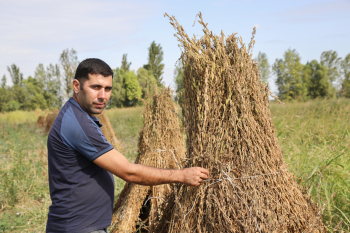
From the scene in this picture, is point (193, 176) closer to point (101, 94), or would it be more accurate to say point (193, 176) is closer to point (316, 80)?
point (101, 94)

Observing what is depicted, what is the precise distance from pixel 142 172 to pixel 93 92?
702 millimetres

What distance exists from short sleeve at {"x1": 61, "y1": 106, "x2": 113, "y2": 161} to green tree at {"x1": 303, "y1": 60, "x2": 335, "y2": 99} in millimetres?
32516

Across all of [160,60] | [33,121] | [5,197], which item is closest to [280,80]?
[160,60]

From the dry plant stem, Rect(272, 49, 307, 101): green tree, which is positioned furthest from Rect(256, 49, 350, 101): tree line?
the dry plant stem

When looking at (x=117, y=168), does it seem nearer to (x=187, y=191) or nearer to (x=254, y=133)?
(x=187, y=191)

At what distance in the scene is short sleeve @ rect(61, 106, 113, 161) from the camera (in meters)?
1.63

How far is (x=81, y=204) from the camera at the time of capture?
1.72 metres

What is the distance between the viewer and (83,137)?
5.34ft

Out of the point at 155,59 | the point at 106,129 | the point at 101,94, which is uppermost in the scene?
the point at 155,59

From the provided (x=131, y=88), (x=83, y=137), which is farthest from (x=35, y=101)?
(x=83, y=137)

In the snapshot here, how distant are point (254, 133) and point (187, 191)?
2.44 ft

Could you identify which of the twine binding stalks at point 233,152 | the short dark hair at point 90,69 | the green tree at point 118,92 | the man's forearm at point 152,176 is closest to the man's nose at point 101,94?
the short dark hair at point 90,69

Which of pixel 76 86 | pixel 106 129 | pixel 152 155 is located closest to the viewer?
pixel 76 86

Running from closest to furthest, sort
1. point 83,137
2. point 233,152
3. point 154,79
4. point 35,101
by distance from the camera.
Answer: point 83,137 < point 233,152 < point 154,79 < point 35,101
